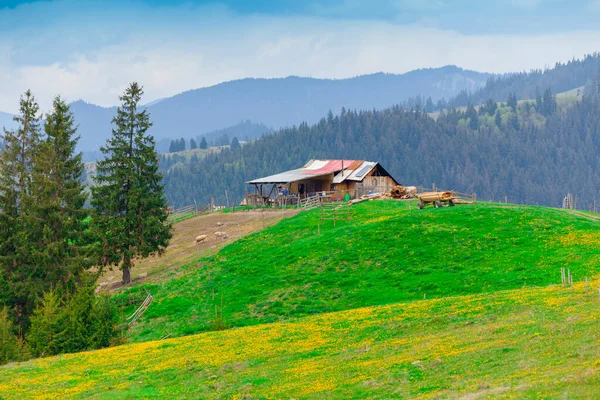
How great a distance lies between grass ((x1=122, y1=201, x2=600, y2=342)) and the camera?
166 ft

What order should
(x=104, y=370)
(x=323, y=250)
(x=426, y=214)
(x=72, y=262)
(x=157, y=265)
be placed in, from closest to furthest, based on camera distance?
(x=104, y=370)
(x=72, y=262)
(x=323, y=250)
(x=426, y=214)
(x=157, y=265)

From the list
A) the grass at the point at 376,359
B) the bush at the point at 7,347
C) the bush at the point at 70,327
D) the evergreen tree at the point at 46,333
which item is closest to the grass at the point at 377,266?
the bush at the point at 70,327

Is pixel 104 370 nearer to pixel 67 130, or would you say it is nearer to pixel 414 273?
pixel 414 273

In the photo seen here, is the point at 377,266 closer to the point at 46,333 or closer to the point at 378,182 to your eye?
the point at 46,333

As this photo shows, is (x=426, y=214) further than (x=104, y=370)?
Yes

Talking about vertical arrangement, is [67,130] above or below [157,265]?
above

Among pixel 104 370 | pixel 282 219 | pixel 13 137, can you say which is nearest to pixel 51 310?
pixel 104 370

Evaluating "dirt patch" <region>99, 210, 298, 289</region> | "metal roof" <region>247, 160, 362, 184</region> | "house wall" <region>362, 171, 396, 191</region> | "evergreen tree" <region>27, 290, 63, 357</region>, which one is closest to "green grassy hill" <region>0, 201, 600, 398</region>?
"evergreen tree" <region>27, 290, 63, 357</region>

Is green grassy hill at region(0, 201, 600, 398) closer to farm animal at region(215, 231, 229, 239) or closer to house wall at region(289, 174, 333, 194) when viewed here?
farm animal at region(215, 231, 229, 239)

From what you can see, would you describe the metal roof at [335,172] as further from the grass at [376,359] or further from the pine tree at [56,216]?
the grass at [376,359]

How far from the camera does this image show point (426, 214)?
68750 millimetres

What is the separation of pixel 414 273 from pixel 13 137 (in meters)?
33.5

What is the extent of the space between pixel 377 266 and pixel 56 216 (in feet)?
80.8

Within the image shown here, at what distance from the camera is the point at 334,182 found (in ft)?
354
